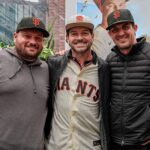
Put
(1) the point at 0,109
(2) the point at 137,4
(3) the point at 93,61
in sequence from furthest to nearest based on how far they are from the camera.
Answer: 1. (2) the point at 137,4
2. (3) the point at 93,61
3. (1) the point at 0,109

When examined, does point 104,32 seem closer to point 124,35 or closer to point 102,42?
point 102,42

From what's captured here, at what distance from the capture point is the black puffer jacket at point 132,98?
11.1 ft

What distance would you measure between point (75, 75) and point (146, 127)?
2.69ft

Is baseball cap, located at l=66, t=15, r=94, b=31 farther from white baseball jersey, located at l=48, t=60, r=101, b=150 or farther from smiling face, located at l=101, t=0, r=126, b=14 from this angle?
smiling face, located at l=101, t=0, r=126, b=14

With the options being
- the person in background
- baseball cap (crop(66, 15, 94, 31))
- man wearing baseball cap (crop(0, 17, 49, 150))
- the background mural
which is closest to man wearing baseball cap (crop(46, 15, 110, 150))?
baseball cap (crop(66, 15, 94, 31))

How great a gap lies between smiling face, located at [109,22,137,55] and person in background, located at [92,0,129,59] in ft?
8.45

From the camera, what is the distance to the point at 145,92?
134 inches

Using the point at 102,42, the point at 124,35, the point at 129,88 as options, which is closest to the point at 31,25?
the point at 124,35

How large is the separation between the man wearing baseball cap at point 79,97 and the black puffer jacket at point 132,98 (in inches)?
3.8

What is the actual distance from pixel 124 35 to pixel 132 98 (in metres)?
0.61

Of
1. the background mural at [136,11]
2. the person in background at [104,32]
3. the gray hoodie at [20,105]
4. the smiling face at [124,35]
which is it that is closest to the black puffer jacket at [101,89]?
the gray hoodie at [20,105]

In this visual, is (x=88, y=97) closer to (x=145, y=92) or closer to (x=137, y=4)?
(x=145, y=92)

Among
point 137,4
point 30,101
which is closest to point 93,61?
point 30,101

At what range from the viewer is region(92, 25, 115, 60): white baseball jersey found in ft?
20.8
